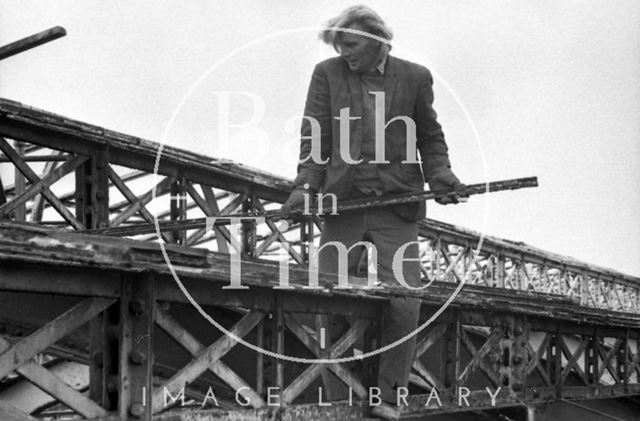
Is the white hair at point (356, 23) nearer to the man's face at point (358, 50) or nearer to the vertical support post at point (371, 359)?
the man's face at point (358, 50)

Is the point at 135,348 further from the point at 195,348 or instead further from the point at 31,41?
the point at 31,41

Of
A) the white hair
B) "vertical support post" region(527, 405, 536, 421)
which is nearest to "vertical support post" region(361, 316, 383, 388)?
the white hair

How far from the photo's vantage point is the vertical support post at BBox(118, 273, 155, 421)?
5582 mm

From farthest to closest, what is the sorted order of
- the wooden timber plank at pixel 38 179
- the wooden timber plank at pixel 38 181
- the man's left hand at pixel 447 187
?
1. the wooden timber plank at pixel 38 179
2. the wooden timber plank at pixel 38 181
3. the man's left hand at pixel 447 187

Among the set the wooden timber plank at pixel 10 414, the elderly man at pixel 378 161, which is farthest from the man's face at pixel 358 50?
the wooden timber plank at pixel 10 414

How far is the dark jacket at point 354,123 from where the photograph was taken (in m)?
7.39

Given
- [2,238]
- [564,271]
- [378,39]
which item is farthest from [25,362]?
[564,271]

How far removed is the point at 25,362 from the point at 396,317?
2.91 m

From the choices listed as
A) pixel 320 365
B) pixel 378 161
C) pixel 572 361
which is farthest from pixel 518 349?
pixel 320 365

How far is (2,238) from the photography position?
4.73m

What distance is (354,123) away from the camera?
24.2ft

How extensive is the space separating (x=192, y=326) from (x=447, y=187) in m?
1.83

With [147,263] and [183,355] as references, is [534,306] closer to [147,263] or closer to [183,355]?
[183,355]

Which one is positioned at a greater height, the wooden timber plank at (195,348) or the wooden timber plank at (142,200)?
the wooden timber plank at (142,200)
